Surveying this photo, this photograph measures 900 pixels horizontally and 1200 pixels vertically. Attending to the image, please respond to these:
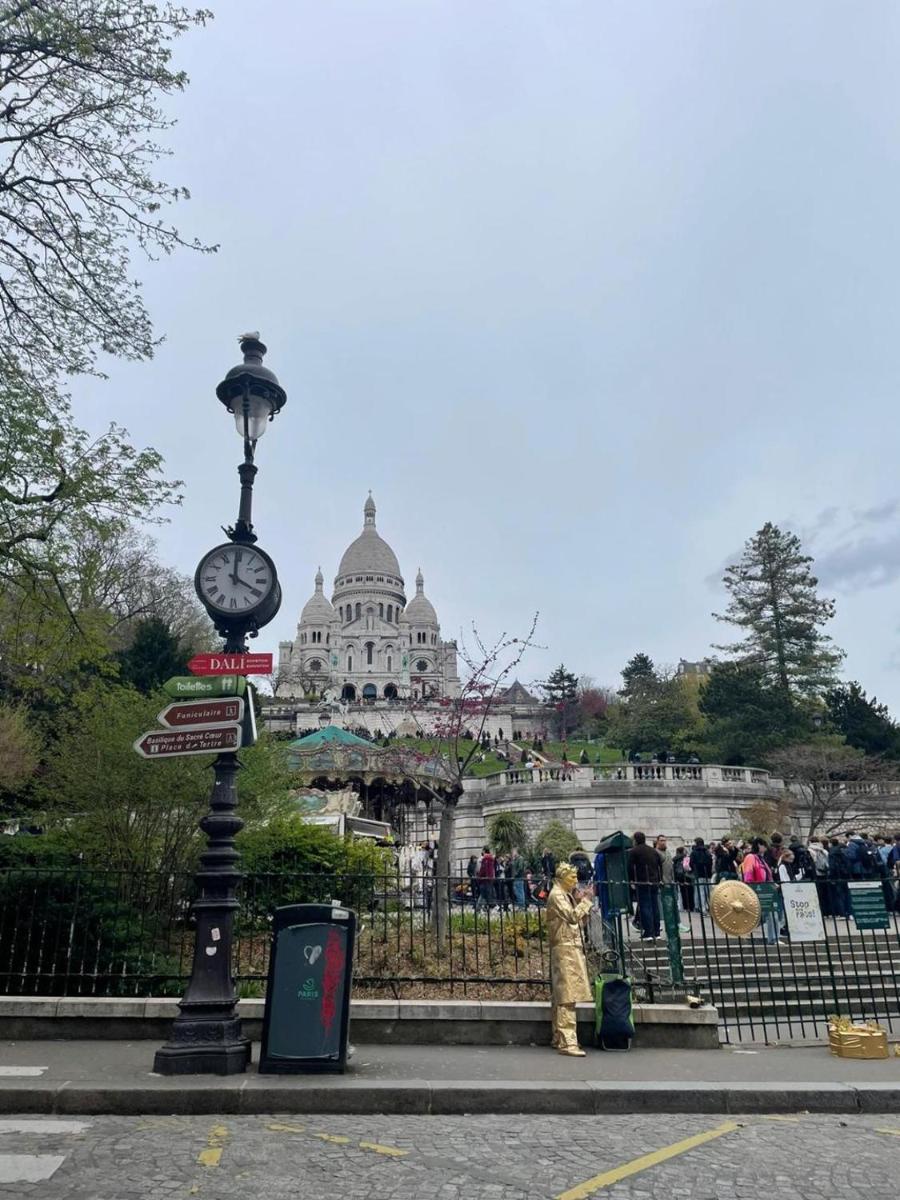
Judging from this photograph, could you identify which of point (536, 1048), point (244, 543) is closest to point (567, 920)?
point (536, 1048)

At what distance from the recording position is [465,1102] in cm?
647

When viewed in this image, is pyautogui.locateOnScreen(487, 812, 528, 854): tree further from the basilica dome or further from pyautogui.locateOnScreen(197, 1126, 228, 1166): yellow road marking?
the basilica dome

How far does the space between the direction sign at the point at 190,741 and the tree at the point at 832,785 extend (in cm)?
3481

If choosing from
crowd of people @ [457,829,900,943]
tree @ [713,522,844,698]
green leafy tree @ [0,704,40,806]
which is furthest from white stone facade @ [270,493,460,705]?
crowd of people @ [457,829,900,943]

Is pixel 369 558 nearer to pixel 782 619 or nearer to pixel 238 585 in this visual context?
pixel 782 619

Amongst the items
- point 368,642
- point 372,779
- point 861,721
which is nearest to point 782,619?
point 861,721

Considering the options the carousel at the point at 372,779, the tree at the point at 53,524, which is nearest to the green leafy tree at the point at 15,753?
the tree at the point at 53,524

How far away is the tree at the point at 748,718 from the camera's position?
47875 mm

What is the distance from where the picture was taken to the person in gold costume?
322 inches

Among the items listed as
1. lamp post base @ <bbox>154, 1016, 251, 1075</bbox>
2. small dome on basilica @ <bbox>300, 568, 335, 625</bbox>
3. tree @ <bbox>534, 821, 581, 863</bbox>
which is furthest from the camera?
small dome on basilica @ <bbox>300, 568, 335, 625</bbox>

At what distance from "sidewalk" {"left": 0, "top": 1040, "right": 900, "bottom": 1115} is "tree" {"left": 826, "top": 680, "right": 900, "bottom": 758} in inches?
1866

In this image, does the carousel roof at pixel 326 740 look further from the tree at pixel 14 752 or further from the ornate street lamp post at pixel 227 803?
the ornate street lamp post at pixel 227 803

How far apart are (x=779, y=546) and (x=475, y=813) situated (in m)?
30.0

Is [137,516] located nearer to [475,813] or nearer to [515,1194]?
[515,1194]
